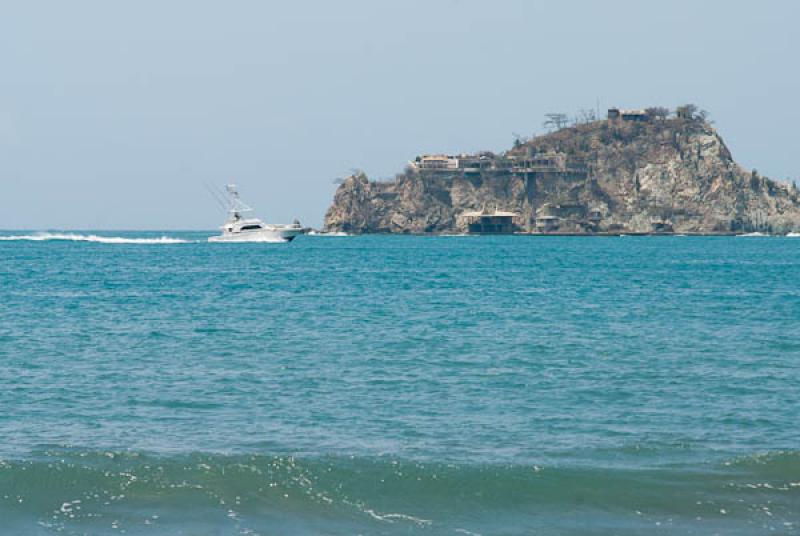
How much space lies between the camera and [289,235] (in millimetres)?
172500

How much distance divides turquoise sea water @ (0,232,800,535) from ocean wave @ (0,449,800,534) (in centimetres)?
5

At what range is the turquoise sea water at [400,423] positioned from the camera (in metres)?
15.4

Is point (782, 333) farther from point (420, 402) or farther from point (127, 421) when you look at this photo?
point (127, 421)

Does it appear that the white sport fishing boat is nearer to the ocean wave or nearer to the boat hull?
the boat hull

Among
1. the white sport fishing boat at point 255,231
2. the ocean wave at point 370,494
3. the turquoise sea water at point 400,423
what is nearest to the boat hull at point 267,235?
the white sport fishing boat at point 255,231

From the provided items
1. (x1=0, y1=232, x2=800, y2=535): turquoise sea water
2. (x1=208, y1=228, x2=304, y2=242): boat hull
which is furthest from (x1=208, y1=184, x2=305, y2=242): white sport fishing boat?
(x1=0, y1=232, x2=800, y2=535): turquoise sea water

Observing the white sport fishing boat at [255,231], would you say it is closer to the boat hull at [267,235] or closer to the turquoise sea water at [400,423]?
the boat hull at [267,235]

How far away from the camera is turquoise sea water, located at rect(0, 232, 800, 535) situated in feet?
50.6

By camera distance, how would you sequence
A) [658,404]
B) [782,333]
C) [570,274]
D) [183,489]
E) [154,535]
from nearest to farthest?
[154,535], [183,489], [658,404], [782,333], [570,274]

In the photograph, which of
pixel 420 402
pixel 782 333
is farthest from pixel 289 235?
pixel 420 402

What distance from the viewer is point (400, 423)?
20625mm

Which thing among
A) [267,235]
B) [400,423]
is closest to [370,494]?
[400,423]

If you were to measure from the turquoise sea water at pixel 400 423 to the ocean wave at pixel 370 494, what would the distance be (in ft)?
0.16

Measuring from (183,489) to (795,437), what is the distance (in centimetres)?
1139
